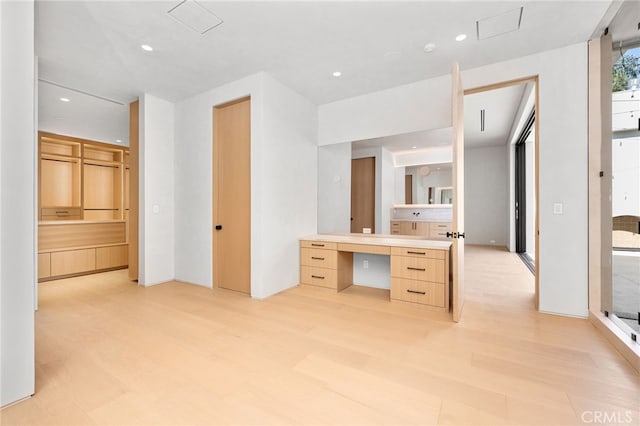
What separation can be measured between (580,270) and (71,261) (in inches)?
276

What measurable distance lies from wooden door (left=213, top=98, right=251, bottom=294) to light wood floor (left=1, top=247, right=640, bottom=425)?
69 centimetres

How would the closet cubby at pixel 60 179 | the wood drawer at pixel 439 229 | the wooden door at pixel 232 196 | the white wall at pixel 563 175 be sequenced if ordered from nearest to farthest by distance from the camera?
the white wall at pixel 563 175
the wooden door at pixel 232 196
the wood drawer at pixel 439 229
the closet cubby at pixel 60 179

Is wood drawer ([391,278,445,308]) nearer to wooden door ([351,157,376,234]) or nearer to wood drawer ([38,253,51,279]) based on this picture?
wooden door ([351,157,376,234])

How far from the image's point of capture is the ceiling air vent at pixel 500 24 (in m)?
2.36

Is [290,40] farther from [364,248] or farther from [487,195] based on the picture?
[487,195]

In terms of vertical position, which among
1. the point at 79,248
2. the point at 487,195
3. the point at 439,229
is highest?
the point at 487,195

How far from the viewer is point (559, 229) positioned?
2.86 metres

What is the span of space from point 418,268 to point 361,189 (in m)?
1.66

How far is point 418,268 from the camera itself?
3129 mm

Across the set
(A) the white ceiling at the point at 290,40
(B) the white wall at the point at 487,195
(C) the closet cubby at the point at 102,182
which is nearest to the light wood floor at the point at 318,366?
(A) the white ceiling at the point at 290,40

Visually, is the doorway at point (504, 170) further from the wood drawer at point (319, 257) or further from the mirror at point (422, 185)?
the wood drawer at point (319, 257)

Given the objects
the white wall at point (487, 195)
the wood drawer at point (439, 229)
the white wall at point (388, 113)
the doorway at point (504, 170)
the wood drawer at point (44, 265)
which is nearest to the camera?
the white wall at point (388, 113)

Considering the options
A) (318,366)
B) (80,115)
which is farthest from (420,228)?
(80,115)

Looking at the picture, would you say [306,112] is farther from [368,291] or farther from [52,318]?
[52,318]
